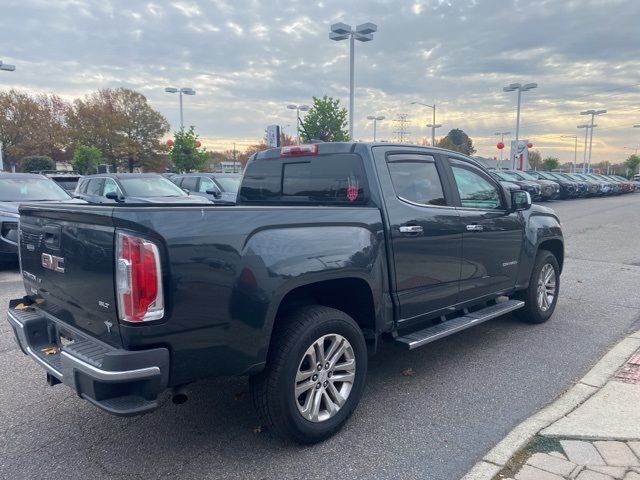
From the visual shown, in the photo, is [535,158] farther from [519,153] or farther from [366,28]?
[366,28]

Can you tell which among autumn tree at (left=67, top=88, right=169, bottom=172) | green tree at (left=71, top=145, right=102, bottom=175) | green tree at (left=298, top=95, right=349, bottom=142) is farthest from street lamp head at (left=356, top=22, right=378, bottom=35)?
autumn tree at (left=67, top=88, right=169, bottom=172)

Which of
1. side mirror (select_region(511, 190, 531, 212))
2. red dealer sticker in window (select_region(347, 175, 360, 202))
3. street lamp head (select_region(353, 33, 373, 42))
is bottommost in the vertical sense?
side mirror (select_region(511, 190, 531, 212))

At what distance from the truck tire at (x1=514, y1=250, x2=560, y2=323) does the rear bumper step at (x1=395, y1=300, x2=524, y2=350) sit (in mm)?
445

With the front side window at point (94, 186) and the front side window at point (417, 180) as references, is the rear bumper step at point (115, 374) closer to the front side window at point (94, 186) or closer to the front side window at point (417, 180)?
the front side window at point (417, 180)

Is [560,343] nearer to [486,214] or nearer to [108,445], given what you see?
[486,214]

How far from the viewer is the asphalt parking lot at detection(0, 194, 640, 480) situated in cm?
311

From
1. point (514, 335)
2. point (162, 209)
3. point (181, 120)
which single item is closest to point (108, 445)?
point (162, 209)

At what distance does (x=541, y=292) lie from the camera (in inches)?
233

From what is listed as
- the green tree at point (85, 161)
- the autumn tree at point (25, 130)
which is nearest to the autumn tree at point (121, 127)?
the autumn tree at point (25, 130)

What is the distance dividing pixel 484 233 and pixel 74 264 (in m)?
3.52

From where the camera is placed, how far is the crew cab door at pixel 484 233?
471 centimetres

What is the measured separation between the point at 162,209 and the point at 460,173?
123 inches

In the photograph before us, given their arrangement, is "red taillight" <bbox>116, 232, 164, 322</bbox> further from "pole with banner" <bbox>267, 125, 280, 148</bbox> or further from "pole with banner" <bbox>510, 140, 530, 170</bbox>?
"pole with banner" <bbox>510, 140, 530, 170</bbox>

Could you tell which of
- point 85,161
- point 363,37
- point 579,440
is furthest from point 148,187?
point 85,161
